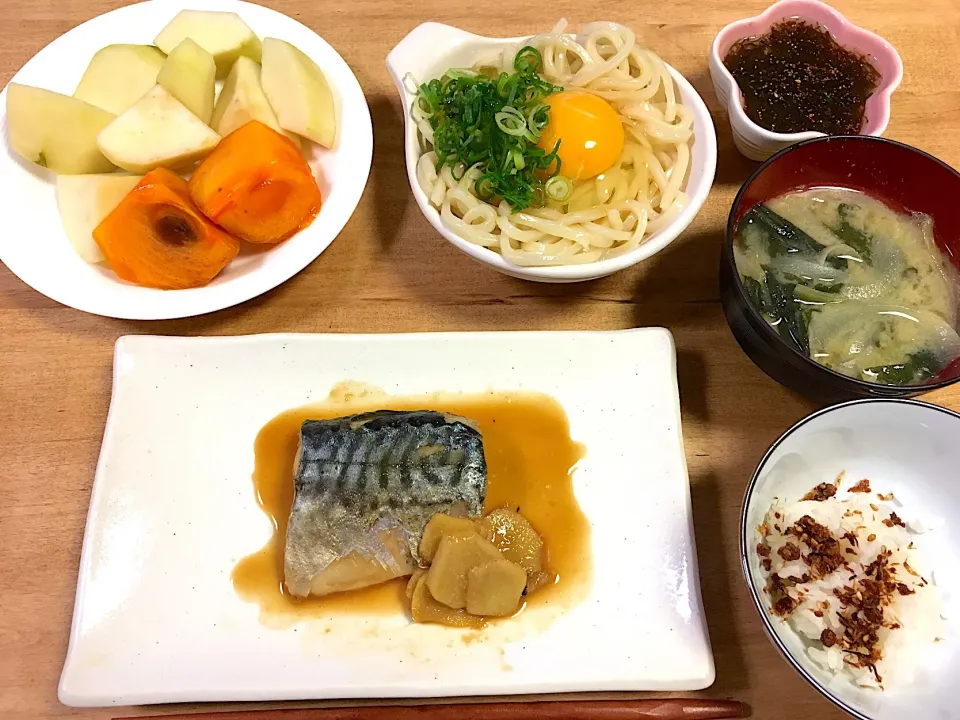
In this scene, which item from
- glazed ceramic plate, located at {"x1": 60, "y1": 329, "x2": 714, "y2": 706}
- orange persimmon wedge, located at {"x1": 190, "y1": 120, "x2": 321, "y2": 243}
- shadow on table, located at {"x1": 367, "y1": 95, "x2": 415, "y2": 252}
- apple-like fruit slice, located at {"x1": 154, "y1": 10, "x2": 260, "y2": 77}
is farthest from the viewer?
shadow on table, located at {"x1": 367, "y1": 95, "x2": 415, "y2": 252}

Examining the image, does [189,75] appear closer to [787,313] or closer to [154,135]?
[154,135]

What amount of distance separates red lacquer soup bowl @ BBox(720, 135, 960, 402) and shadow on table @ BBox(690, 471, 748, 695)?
417 mm

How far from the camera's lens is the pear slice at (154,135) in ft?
6.88

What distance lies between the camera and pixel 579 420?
2111 millimetres

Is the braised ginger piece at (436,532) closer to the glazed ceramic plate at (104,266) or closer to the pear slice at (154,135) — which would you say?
the glazed ceramic plate at (104,266)

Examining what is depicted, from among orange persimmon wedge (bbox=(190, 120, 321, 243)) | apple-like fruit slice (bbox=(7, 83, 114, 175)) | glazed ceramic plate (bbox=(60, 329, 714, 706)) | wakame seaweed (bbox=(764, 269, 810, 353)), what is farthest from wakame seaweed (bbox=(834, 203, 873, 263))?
apple-like fruit slice (bbox=(7, 83, 114, 175))

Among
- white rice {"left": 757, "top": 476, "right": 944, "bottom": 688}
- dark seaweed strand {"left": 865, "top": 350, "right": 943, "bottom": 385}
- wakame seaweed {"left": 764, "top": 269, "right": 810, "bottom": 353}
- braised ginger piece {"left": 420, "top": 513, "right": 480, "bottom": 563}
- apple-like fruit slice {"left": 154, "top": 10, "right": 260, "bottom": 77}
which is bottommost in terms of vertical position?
braised ginger piece {"left": 420, "top": 513, "right": 480, "bottom": 563}

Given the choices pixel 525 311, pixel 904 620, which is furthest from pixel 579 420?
pixel 904 620

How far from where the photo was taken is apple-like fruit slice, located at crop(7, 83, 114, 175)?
2119 mm

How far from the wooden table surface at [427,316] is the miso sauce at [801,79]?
0.23 metres

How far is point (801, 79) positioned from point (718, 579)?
1651 millimetres

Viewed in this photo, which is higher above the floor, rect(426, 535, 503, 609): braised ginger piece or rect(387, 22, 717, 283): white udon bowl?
rect(387, 22, 717, 283): white udon bowl

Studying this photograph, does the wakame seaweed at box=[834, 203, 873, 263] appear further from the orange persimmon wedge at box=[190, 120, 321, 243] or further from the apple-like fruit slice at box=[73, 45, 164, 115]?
the apple-like fruit slice at box=[73, 45, 164, 115]

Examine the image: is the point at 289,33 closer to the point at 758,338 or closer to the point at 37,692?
the point at 758,338
